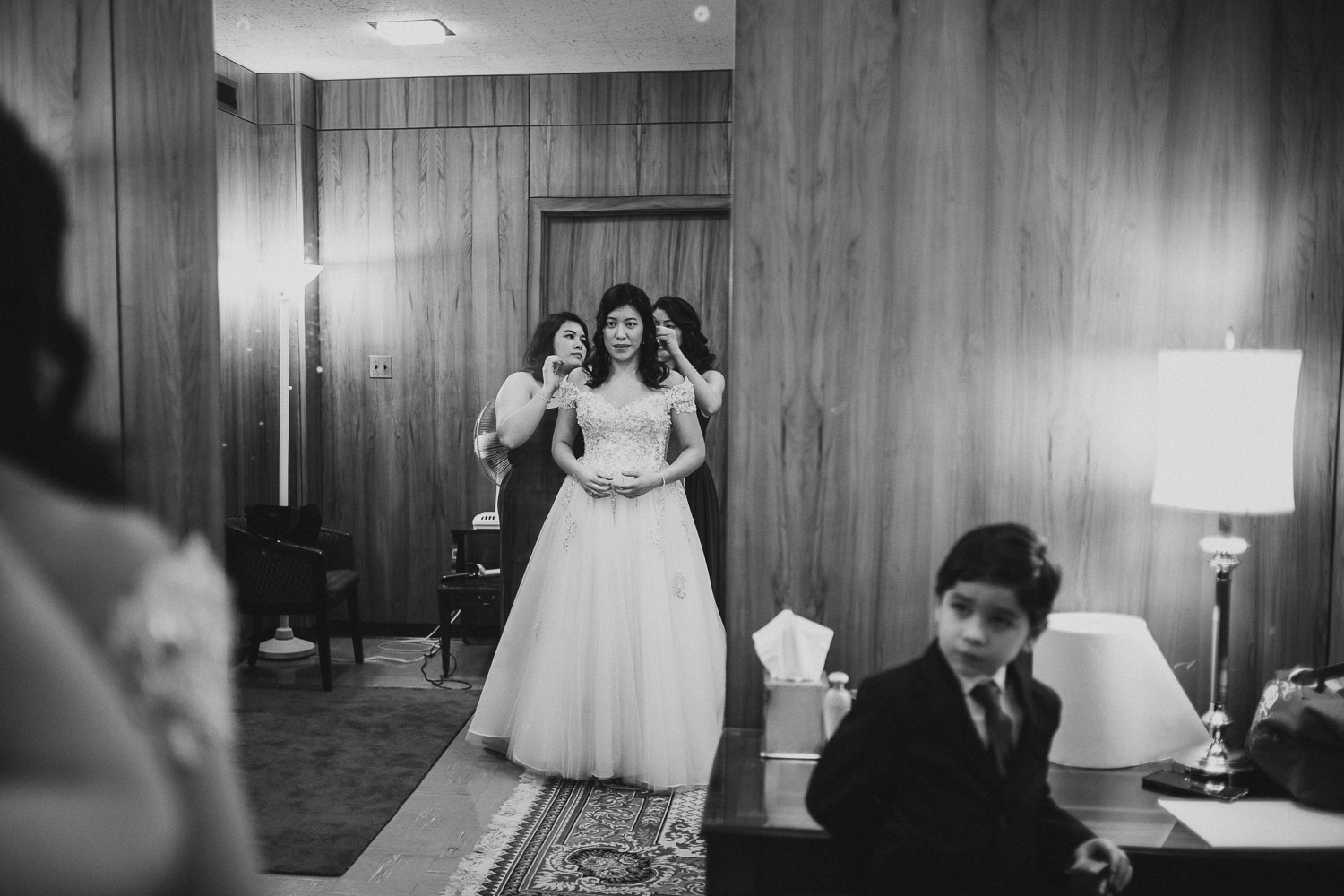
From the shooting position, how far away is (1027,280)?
2074 mm

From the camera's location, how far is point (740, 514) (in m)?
2.14

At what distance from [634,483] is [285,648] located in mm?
2341

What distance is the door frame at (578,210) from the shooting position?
5039mm

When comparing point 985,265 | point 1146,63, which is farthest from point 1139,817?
point 1146,63

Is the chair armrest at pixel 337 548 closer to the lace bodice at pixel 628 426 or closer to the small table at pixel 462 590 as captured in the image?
the small table at pixel 462 590

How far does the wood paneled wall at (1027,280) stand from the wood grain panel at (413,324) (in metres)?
3.21

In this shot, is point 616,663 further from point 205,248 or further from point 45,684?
point 45,684

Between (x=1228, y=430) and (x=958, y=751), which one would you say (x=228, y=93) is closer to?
(x=1228, y=430)

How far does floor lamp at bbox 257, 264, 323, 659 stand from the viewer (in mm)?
4781

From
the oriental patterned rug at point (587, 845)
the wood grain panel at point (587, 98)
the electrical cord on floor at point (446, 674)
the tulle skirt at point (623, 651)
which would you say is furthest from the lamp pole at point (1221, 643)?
the wood grain panel at point (587, 98)

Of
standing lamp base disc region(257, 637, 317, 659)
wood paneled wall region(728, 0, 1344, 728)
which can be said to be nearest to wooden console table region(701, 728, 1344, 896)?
wood paneled wall region(728, 0, 1344, 728)

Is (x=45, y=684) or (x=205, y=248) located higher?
(x=205, y=248)

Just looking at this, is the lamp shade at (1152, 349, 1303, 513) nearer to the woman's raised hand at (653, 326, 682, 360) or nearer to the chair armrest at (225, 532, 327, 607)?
the woman's raised hand at (653, 326, 682, 360)

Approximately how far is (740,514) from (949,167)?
819mm
